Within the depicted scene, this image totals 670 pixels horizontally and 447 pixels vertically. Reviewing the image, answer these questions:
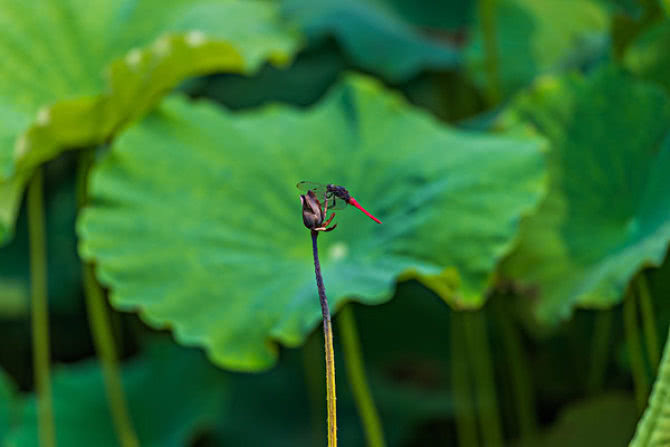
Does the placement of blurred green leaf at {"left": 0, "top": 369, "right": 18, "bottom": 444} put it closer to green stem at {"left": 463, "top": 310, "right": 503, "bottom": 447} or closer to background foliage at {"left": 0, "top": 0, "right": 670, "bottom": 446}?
background foliage at {"left": 0, "top": 0, "right": 670, "bottom": 446}

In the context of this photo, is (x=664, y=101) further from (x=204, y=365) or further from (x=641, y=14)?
(x=204, y=365)

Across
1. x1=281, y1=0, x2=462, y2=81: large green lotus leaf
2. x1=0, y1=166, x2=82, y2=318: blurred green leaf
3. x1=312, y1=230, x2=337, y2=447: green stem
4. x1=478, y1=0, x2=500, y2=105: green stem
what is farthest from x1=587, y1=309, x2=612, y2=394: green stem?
x1=0, y1=166, x2=82, y2=318: blurred green leaf

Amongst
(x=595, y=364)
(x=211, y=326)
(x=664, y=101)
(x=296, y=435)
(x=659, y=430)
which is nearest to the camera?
(x=659, y=430)

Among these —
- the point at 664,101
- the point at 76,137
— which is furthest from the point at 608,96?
the point at 76,137

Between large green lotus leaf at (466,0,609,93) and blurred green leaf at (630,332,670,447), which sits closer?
blurred green leaf at (630,332,670,447)

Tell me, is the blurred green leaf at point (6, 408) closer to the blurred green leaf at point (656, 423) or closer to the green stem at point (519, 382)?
the green stem at point (519, 382)

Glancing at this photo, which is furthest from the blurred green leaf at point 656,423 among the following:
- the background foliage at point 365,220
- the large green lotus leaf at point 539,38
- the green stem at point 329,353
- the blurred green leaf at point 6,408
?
the blurred green leaf at point 6,408

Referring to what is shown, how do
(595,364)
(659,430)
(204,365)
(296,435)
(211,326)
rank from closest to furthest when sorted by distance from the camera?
(659,430), (211,326), (595,364), (204,365), (296,435)

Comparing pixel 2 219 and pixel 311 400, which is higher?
pixel 2 219

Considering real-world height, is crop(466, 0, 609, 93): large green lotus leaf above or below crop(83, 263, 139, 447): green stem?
above
